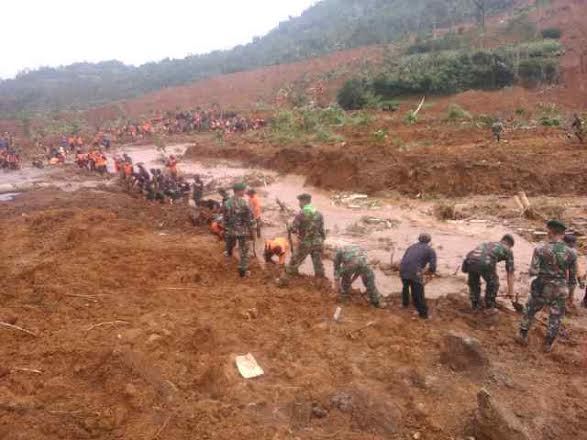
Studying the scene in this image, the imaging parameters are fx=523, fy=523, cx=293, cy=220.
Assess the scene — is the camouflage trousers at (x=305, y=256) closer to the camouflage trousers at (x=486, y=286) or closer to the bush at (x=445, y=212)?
the camouflage trousers at (x=486, y=286)

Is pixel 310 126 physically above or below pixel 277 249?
above

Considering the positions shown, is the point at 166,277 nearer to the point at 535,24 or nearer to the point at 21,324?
the point at 21,324

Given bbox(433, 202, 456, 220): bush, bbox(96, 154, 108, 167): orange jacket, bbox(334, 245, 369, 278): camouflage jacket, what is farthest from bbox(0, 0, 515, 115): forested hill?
bbox(334, 245, 369, 278): camouflage jacket

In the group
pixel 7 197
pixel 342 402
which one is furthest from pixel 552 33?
pixel 342 402

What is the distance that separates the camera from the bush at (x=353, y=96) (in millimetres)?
33622

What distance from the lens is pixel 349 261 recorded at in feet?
26.2

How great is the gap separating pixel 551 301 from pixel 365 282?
8.63 feet

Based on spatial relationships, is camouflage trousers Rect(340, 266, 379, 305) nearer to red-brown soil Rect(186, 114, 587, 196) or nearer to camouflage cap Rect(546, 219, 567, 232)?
camouflage cap Rect(546, 219, 567, 232)

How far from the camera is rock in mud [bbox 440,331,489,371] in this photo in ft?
21.1

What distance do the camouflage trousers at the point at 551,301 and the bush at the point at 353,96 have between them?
27.7 metres

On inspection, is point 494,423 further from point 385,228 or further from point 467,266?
point 385,228

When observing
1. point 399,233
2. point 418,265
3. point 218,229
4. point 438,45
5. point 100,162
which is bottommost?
point 399,233

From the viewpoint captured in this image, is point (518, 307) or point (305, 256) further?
point (305, 256)

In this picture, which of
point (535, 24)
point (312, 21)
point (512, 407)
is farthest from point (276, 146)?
point (312, 21)
